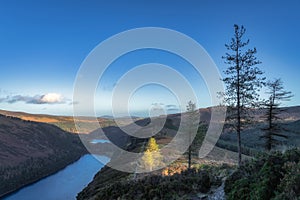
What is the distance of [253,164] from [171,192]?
6375mm

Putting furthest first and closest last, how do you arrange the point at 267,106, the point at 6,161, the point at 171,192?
the point at 6,161
the point at 267,106
the point at 171,192

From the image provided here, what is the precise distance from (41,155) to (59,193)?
10820 centimetres

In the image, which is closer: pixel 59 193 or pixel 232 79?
pixel 232 79

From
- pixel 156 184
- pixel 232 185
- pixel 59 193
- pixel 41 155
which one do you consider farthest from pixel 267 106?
pixel 41 155

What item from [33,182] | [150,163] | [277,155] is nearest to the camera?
[277,155]

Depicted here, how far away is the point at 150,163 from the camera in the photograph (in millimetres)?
40875

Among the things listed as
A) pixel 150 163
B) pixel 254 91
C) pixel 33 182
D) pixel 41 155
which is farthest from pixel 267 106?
pixel 41 155

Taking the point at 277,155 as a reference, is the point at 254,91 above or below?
above

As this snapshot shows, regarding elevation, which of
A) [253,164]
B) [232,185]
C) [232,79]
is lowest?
[232,185]

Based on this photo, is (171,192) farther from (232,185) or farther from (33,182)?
(33,182)

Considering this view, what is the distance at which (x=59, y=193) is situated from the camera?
92812 millimetres

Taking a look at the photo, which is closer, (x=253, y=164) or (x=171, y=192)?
(x=253, y=164)

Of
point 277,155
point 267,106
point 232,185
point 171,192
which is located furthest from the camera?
point 267,106

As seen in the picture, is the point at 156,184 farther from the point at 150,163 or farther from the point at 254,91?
the point at 150,163
